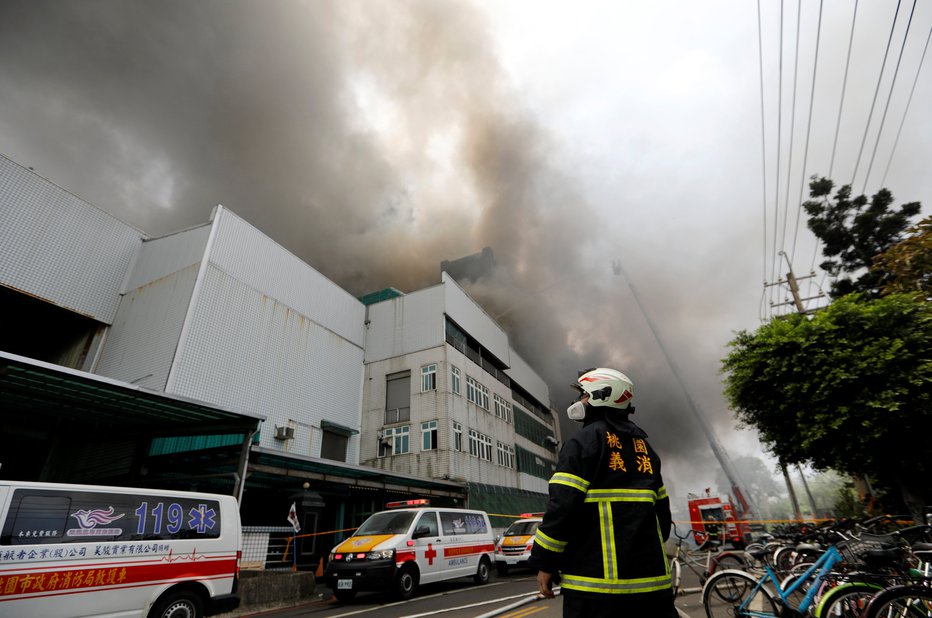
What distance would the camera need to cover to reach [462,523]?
41.2ft

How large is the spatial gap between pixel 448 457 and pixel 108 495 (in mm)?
21002

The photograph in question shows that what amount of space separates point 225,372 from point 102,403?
8.34 meters

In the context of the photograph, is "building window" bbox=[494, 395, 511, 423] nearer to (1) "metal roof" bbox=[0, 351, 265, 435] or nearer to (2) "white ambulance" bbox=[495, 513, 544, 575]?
(2) "white ambulance" bbox=[495, 513, 544, 575]

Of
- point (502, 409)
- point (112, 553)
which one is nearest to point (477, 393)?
point (502, 409)

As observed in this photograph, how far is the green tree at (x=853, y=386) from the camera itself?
1309 centimetres

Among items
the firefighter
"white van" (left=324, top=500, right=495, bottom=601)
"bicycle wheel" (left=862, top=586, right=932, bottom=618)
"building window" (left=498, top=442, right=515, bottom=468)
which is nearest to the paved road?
"white van" (left=324, top=500, right=495, bottom=601)

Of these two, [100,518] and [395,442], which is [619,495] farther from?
[395,442]

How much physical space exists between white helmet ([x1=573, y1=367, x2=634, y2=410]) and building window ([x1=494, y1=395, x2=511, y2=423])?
3304cm

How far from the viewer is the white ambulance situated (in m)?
14.9

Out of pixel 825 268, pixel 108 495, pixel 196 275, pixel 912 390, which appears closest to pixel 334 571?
pixel 108 495

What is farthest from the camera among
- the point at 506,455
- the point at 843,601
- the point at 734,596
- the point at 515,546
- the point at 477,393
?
the point at 506,455

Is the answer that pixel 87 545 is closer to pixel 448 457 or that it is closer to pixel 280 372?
pixel 280 372

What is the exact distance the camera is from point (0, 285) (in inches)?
695

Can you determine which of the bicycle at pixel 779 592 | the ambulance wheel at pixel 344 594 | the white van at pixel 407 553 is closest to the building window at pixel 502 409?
the white van at pixel 407 553
